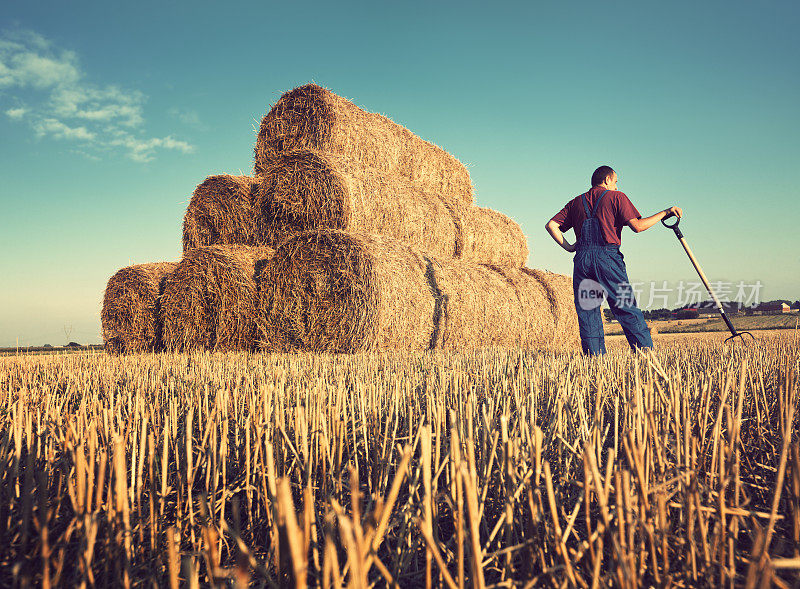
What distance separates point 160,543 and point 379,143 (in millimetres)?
7119

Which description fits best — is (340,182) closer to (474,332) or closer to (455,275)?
(455,275)

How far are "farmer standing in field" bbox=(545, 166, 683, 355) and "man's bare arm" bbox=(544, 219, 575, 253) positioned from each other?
25 millimetres

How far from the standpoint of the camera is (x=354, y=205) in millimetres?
6383

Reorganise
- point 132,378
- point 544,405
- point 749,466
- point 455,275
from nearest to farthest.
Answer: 1. point 749,466
2. point 544,405
3. point 132,378
4. point 455,275

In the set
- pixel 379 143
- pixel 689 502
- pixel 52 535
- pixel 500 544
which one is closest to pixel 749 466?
pixel 689 502

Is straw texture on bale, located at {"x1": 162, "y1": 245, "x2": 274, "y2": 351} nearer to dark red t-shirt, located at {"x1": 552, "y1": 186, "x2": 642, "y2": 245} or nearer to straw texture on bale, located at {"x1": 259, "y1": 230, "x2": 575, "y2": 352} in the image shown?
straw texture on bale, located at {"x1": 259, "y1": 230, "x2": 575, "y2": 352}

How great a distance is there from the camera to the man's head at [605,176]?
16.0 ft

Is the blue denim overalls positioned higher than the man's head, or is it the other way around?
the man's head

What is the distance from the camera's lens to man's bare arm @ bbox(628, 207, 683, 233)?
14.5ft

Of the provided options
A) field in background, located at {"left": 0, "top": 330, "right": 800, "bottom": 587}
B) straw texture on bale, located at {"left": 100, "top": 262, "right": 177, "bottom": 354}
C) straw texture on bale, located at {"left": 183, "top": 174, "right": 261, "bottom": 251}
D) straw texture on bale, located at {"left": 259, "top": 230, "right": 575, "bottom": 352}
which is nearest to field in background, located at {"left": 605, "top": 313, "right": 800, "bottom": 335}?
straw texture on bale, located at {"left": 259, "top": 230, "right": 575, "bottom": 352}

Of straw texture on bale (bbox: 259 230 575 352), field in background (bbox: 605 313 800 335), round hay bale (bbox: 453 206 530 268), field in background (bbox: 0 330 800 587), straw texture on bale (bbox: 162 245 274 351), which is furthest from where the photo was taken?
field in background (bbox: 605 313 800 335)

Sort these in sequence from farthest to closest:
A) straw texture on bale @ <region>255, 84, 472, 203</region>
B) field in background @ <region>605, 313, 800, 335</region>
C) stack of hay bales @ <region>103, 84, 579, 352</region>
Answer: field in background @ <region>605, 313, 800, 335</region>, straw texture on bale @ <region>255, 84, 472, 203</region>, stack of hay bales @ <region>103, 84, 579, 352</region>

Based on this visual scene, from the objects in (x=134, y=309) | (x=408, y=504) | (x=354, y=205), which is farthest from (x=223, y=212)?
(x=408, y=504)

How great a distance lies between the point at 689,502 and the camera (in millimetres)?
1023
